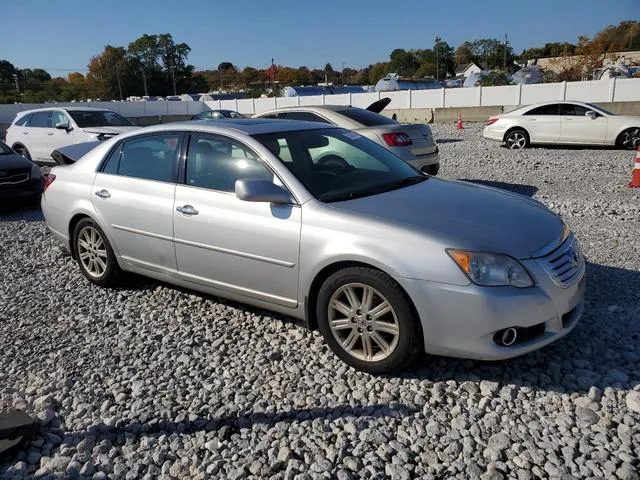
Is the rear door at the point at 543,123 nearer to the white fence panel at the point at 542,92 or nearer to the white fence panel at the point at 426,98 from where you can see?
the white fence panel at the point at 542,92

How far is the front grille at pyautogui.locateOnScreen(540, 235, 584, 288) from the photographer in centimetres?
326

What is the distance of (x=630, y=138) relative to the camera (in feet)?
44.4

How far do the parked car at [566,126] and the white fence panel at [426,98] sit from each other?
643 inches

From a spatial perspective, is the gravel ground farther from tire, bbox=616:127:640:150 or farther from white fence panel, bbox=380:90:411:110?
white fence panel, bbox=380:90:411:110

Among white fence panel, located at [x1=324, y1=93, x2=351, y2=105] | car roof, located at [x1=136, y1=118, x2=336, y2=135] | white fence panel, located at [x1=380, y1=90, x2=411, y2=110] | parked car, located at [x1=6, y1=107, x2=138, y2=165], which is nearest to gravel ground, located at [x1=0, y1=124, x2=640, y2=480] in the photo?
car roof, located at [x1=136, y1=118, x2=336, y2=135]

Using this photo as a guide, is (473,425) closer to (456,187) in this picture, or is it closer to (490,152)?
(456,187)

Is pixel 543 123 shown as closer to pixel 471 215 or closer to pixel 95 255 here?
pixel 471 215

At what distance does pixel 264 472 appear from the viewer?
2.67 metres

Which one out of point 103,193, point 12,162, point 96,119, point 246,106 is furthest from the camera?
point 246,106

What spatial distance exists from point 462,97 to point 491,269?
2871 centimetres

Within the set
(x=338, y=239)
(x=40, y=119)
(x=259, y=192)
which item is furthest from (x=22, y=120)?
(x=338, y=239)

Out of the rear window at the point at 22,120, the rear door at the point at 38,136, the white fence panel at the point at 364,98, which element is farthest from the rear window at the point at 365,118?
the white fence panel at the point at 364,98

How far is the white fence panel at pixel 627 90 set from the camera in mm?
24945

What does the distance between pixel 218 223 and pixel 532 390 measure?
2.39 metres
